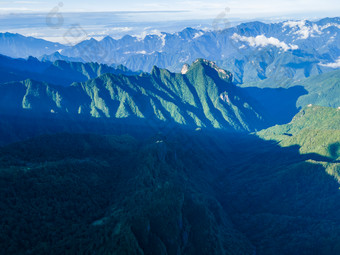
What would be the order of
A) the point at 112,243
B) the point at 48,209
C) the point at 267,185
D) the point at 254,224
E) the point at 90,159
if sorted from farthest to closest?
the point at 267,185
the point at 254,224
the point at 90,159
the point at 48,209
the point at 112,243

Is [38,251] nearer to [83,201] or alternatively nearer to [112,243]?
[112,243]

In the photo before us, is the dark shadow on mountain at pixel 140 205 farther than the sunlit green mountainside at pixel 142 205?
Yes

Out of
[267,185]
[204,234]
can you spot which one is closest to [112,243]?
[204,234]

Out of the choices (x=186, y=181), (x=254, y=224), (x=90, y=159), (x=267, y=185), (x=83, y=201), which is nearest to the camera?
(x=83, y=201)

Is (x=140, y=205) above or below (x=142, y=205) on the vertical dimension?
above

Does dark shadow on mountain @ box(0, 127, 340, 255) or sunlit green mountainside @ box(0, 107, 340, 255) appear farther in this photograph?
dark shadow on mountain @ box(0, 127, 340, 255)

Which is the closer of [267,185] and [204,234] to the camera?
[204,234]

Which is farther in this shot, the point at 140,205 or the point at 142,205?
the point at 142,205

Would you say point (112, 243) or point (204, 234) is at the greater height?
point (112, 243)
